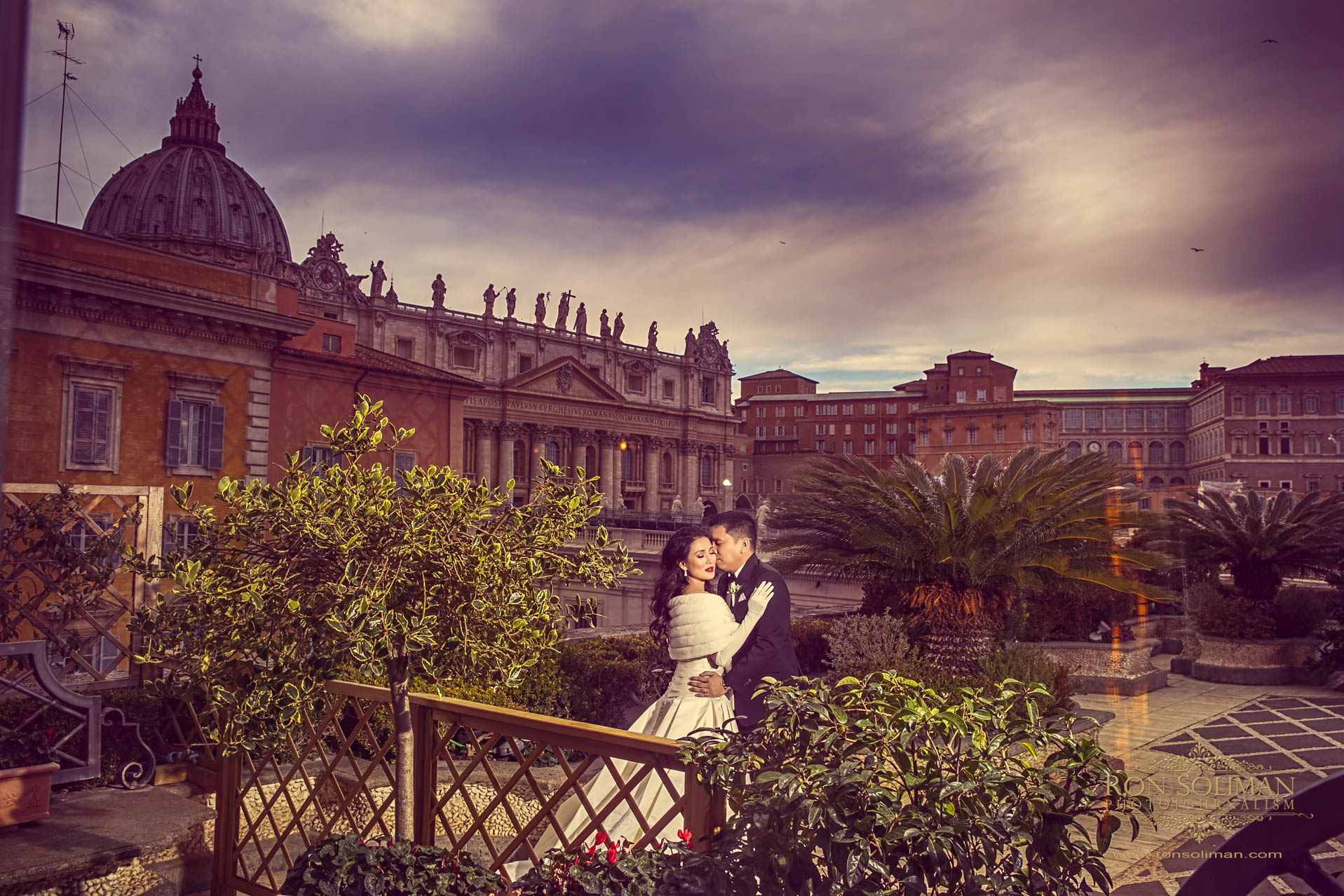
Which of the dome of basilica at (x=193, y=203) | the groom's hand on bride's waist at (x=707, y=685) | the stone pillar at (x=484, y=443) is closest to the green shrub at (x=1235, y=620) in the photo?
the groom's hand on bride's waist at (x=707, y=685)

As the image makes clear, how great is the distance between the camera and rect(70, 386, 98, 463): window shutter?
6.80 meters

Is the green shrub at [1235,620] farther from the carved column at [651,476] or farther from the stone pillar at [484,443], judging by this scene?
the carved column at [651,476]

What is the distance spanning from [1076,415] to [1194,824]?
10.8 feet

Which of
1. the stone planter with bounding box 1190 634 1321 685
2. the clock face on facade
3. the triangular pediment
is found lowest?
the stone planter with bounding box 1190 634 1321 685

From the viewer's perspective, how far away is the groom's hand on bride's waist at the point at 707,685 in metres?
4.66

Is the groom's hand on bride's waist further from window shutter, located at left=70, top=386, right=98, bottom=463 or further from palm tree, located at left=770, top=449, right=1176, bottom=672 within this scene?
window shutter, located at left=70, top=386, right=98, bottom=463

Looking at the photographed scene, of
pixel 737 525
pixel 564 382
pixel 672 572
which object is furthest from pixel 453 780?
pixel 564 382

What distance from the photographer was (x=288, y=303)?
362 inches

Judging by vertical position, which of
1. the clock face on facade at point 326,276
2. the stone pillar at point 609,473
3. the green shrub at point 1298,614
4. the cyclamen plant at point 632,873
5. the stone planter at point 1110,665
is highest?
the clock face on facade at point 326,276

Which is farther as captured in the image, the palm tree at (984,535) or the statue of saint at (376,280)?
the statue of saint at (376,280)

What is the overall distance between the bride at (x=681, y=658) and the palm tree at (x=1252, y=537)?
554cm

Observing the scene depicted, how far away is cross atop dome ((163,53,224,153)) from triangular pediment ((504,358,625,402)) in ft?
50.8

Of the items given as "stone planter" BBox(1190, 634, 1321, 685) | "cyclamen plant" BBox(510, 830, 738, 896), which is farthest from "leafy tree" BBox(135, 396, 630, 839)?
"stone planter" BBox(1190, 634, 1321, 685)

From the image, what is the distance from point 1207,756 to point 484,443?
2390 centimetres
